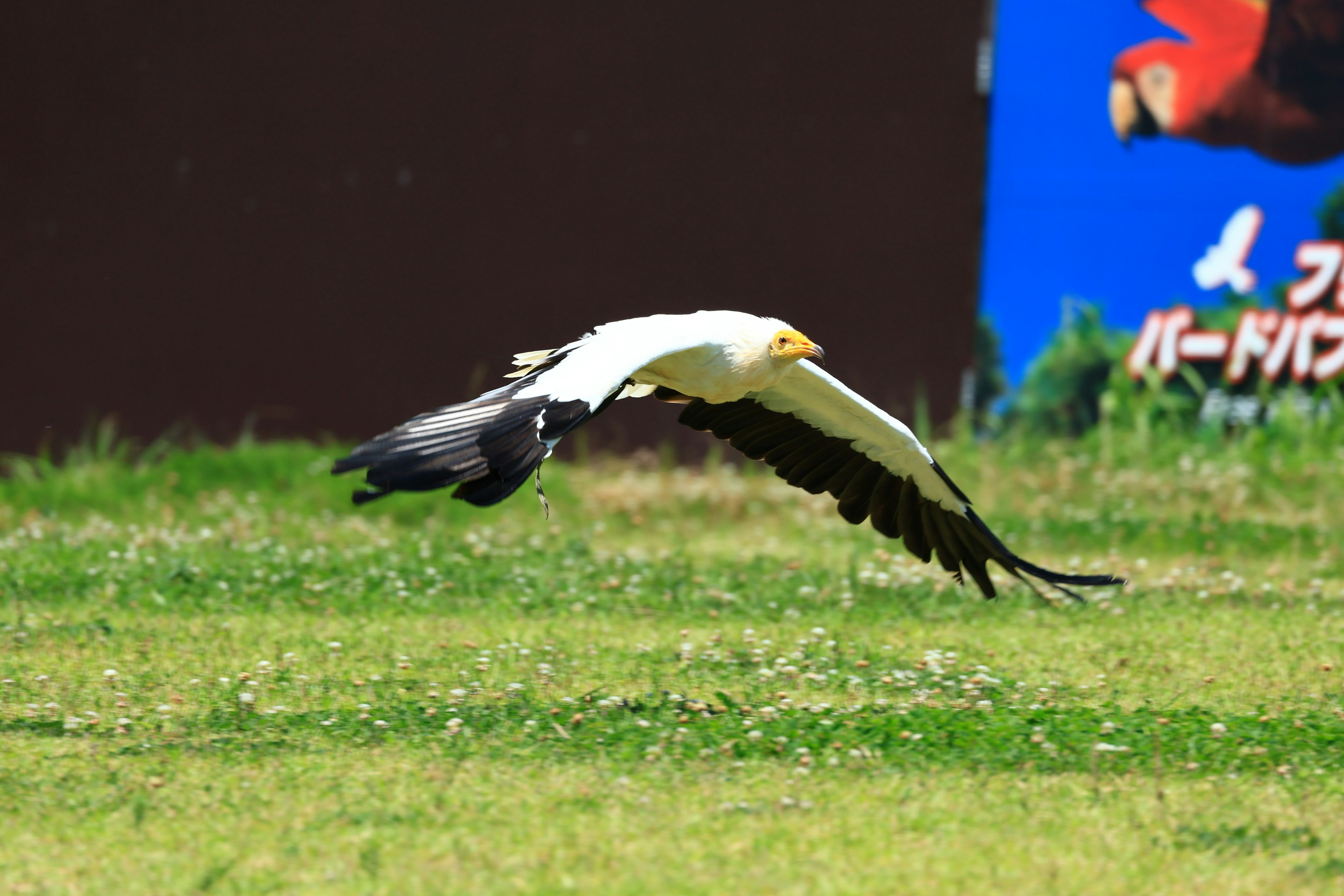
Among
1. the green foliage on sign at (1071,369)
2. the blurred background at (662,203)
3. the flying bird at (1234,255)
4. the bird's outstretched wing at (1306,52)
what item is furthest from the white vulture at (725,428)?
the bird's outstretched wing at (1306,52)

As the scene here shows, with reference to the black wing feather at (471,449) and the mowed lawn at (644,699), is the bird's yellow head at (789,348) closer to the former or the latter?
the mowed lawn at (644,699)

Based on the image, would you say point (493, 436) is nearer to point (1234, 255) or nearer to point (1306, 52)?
point (1234, 255)

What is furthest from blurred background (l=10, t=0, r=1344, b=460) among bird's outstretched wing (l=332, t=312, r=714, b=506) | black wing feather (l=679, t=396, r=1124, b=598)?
bird's outstretched wing (l=332, t=312, r=714, b=506)

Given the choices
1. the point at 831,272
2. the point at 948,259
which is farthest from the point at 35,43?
the point at 948,259

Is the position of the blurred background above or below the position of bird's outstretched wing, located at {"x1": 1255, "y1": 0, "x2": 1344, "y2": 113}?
below

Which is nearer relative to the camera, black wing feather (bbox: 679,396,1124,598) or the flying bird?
black wing feather (bbox: 679,396,1124,598)

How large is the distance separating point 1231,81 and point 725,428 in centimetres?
592

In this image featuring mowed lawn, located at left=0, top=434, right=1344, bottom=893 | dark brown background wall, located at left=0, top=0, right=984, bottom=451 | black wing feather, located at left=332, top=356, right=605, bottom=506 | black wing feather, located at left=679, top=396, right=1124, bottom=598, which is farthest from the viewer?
dark brown background wall, located at left=0, top=0, right=984, bottom=451

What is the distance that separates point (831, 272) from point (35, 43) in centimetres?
515

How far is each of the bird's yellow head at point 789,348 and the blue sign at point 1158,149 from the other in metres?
5.39

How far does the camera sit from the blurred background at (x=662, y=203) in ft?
31.9

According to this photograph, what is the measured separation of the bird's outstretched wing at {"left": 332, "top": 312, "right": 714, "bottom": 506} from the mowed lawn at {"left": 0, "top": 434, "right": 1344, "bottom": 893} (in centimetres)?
80

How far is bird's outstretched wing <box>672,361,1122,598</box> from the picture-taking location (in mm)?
5562

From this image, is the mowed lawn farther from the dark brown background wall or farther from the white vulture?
the dark brown background wall
